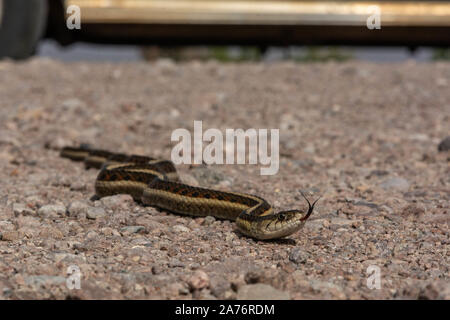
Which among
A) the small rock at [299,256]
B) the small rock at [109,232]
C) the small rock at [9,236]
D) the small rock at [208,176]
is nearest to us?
the small rock at [299,256]

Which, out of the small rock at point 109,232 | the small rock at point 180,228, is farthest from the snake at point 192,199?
the small rock at point 109,232

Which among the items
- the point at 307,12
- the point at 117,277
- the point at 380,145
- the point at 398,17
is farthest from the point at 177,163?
the point at 398,17

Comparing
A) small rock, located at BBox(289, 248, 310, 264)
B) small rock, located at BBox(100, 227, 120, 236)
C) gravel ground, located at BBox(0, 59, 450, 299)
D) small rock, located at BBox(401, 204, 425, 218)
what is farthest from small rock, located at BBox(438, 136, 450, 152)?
small rock, located at BBox(100, 227, 120, 236)

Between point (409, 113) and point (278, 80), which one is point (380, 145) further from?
point (278, 80)

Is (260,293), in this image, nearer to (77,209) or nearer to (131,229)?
(131,229)

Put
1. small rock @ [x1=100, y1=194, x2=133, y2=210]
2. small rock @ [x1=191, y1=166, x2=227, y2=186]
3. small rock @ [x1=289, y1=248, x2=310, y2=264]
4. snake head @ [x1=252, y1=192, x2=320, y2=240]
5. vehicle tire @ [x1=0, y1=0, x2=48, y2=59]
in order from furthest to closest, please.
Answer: vehicle tire @ [x1=0, y1=0, x2=48, y2=59] → small rock @ [x1=191, y1=166, x2=227, y2=186] → small rock @ [x1=100, y1=194, x2=133, y2=210] → snake head @ [x1=252, y1=192, x2=320, y2=240] → small rock @ [x1=289, y1=248, x2=310, y2=264]

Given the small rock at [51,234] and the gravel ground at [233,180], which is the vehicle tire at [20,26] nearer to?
the gravel ground at [233,180]

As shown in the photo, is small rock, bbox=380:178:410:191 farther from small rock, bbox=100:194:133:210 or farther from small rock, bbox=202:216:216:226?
small rock, bbox=100:194:133:210
